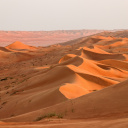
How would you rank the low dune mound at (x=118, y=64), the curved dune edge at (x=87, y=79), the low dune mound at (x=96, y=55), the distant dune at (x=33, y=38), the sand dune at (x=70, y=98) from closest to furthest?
1. the sand dune at (x=70, y=98)
2. the curved dune edge at (x=87, y=79)
3. the low dune mound at (x=118, y=64)
4. the low dune mound at (x=96, y=55)
5. the distant dune at (x=33, y=38)

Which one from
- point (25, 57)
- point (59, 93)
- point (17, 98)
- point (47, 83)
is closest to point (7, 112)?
point (17, 98)

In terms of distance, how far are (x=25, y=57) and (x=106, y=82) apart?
70.8 feet

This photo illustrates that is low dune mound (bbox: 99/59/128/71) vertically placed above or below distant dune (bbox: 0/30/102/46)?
above

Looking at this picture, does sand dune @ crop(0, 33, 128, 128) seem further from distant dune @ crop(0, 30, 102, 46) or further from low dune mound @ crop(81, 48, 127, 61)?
distant dune @ crop(0, 30, 102, 46)

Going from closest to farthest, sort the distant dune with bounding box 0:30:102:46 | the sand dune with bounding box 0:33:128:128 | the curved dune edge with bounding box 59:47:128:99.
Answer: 1. the sand dune with bounding box 0:33:128:128
2. the curved dune edge with bounding box 59:47:128:99
3. the distant dune with bounding box 0:30:102:46

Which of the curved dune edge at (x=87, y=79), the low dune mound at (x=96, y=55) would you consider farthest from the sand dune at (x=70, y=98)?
the low dune mound at (x=96, y=55)

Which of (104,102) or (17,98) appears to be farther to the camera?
(17,98)

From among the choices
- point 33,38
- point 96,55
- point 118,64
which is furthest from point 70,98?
point 33,38

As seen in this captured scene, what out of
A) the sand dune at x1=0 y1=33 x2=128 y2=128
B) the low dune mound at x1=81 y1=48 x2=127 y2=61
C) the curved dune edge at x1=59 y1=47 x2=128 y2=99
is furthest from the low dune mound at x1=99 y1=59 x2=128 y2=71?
the low dune mound at x1=81 y1=48 x2=127 y2=61

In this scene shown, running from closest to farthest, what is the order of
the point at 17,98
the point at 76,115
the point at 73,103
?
the point at 76,115 < the point at 73,103 < the point at 17,98

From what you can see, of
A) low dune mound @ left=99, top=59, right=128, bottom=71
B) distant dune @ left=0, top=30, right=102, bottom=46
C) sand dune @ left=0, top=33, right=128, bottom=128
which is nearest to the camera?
sand dune @ left=0, top=33, right=128, bottom=128

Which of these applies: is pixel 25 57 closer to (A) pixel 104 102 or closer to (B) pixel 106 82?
(B) pixel 106 82

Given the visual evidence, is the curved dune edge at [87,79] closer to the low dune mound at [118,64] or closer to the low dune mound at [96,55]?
the low dune mound at [118,64]

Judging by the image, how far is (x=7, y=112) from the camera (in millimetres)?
8750
